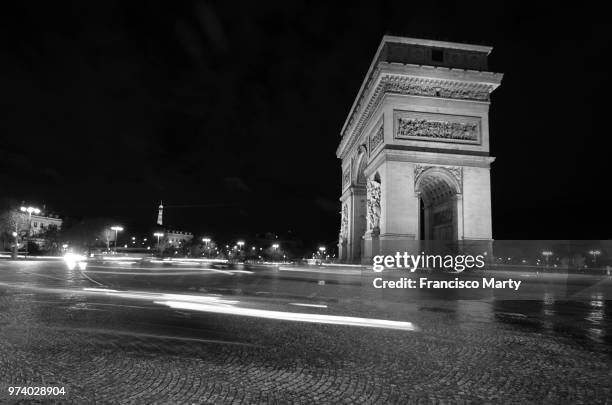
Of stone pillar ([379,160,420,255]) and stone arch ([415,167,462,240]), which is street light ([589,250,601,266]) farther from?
stone pillar ([379,160,420,255])

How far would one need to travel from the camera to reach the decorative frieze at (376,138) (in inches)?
1144

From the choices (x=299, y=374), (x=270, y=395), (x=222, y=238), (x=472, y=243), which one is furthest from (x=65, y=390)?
(x=222, y=238)

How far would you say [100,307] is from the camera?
9.09 m

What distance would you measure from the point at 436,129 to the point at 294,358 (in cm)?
2519

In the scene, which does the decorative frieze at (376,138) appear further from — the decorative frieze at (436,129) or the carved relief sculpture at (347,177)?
the carved relief sculpture at (347,177)

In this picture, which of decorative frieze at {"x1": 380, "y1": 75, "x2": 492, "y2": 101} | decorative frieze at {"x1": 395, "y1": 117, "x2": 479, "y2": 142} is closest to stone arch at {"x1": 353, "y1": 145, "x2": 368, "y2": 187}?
decorative frieze at {"x1": 395, "y1": 117, "x2": 479, "y2": 142}

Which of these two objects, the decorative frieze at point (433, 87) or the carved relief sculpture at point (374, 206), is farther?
the carved relief sculpture at point (374, 206)

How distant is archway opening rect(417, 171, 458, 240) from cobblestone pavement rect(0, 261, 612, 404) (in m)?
19.6

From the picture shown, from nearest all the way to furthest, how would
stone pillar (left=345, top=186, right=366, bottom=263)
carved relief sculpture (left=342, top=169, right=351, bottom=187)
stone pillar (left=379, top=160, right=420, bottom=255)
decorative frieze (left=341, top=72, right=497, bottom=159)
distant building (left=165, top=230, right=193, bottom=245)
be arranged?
stone pillar (left=379, top=160, right=420, bottom=255) < decorative frieze (left=341, top=72, right=497, bottom=159) < stone pillar (left=345, top=186, right=366, bottom=263) < carved relief sculpture (left=342, top=169, right=351, bottom=187) < distant building (left=165, top=230, right=193, bottom=245)

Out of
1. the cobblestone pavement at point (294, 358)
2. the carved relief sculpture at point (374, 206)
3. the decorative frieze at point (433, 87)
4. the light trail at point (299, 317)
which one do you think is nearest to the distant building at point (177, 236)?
the carved relief sculpture at point (374, 206)

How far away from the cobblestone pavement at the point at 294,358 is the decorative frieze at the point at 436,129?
2000cm

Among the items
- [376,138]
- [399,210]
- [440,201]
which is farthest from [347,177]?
[399,210]

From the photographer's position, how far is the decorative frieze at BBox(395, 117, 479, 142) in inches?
1086

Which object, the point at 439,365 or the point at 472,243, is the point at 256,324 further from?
the point at 472,243
